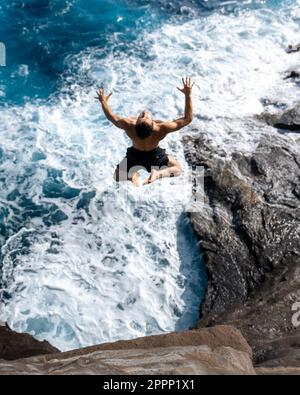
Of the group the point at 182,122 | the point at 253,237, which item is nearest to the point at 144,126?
the point at 182,122

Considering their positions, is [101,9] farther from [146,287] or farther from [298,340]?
[298,340]

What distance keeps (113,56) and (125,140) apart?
11.8ft

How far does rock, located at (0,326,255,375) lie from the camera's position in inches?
160

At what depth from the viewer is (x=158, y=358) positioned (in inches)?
176

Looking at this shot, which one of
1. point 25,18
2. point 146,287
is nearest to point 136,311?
point 146,287

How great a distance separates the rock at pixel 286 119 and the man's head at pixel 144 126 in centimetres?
450

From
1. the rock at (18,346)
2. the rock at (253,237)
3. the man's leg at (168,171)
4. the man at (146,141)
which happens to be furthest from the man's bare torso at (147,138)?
the rock at (18,346)

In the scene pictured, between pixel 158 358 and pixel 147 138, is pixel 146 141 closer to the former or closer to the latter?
pixel 147 138

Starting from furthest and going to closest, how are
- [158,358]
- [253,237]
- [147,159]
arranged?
[253,237], [147,159], [158,358]

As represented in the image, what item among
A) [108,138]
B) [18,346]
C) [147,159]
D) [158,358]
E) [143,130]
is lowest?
[18,346]

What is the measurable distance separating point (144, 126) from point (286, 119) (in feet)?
15.8

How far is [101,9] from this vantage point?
15.1 meters

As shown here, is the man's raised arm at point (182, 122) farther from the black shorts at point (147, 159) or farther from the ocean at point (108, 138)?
the ocean at point (108, 138)

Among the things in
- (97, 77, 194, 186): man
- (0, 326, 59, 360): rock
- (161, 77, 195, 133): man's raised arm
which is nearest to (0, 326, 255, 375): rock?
(0, 326, 59, 360): rock
